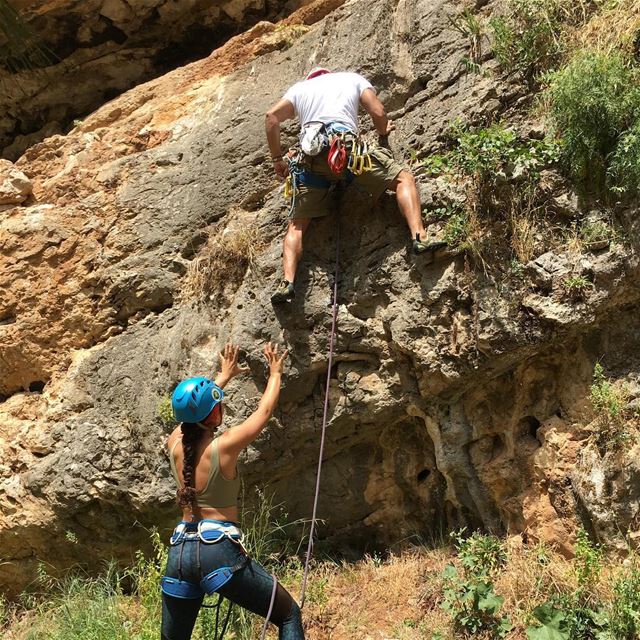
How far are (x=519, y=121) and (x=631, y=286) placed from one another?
4.81 ft

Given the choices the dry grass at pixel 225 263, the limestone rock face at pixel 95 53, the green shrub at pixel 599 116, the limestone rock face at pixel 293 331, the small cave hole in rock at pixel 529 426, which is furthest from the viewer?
the limestone rock face at pixel 95 53

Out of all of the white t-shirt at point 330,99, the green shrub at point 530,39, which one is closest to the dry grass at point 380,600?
the white t-shirt at point 330,99

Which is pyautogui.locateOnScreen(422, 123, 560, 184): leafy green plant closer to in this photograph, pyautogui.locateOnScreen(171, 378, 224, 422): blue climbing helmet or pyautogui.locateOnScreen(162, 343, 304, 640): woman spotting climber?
pyautogui.locateOnScreen(162, 343, 304, 640): woman spotting climber

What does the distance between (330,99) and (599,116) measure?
1.84 meters

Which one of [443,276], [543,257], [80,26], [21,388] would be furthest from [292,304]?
[80,26]

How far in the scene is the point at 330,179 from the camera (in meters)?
5.55

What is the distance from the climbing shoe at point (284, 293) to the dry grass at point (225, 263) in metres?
0.60

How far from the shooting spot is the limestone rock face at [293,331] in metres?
5.05

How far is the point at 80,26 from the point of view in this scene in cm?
926

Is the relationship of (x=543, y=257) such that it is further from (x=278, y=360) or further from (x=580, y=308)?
(x=278, y=360)

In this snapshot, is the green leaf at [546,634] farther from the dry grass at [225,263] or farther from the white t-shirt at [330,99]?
the white t-shirt at [330,99]

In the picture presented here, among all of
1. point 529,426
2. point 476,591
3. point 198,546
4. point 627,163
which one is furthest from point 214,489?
point 627,163

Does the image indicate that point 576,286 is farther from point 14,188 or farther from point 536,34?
point 14,188

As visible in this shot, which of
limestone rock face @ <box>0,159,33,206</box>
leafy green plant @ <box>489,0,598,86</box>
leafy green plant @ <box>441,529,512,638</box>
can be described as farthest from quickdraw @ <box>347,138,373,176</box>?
limestone rock face @ <box>0,159,33,206</box>
